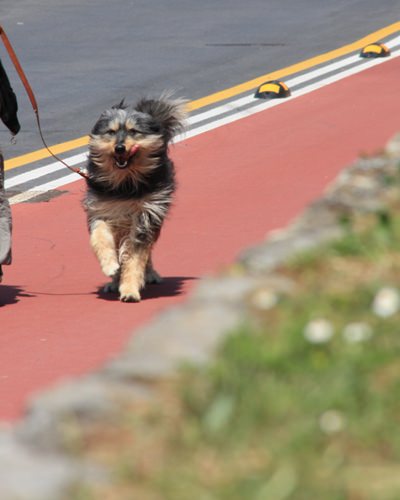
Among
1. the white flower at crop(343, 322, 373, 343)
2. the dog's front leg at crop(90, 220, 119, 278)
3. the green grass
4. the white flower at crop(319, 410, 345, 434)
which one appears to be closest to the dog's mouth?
the dog's front leg at crop(90, 220, 119, 278)

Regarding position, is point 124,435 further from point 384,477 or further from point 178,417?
point 384,477

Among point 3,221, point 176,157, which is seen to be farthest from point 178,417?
point 176,157

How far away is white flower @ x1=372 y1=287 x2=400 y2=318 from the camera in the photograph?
4504mm

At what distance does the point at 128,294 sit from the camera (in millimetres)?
10211

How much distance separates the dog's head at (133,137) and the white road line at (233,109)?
132 inches

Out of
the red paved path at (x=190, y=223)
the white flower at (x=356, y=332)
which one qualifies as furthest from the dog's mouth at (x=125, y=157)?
the white flower at (x=356, y=332)

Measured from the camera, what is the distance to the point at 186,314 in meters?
4.45

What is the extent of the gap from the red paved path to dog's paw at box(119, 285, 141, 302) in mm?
68

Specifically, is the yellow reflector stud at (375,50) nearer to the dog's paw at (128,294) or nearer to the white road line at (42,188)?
the white road line at (42,188)

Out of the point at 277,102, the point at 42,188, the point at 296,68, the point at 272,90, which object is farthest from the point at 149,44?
the point at 42,188

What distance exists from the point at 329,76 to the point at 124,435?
15830mm

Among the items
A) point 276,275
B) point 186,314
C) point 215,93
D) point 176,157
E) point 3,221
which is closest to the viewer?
point 186,314

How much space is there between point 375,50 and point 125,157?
10870 millimetres

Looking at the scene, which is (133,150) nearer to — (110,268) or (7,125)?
(110,268)
